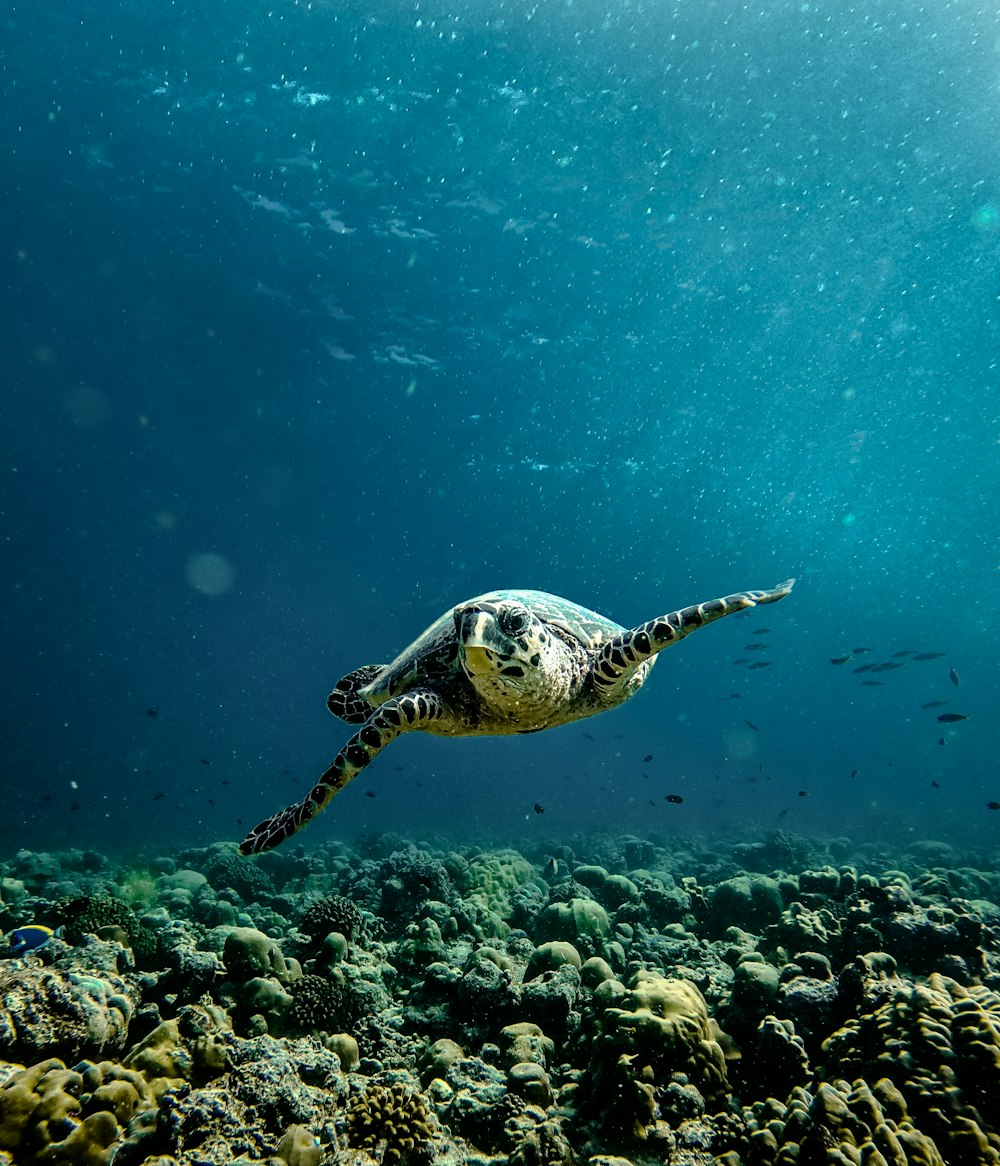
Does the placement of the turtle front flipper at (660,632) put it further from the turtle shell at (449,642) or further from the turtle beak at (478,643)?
the turtle beak at (478,643)

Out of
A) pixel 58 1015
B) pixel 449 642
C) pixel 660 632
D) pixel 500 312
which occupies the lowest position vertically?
pixel 58 1015

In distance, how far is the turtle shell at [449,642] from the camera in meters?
5.27

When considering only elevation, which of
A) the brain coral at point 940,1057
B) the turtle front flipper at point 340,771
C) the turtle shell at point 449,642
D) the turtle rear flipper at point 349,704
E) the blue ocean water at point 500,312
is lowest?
the brain coral at point 940,1057

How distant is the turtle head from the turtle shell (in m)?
0.70

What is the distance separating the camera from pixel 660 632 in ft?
14.5

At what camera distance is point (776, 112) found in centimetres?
1697

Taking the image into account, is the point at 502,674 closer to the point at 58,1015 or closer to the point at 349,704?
the point at 349,704

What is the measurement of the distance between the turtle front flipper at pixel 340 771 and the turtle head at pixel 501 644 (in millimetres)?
693

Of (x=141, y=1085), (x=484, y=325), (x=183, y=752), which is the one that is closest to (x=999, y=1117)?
(x=141, y=1085)

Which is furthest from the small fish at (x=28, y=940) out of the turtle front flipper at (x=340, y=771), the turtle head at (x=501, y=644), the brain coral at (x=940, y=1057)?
the brain coral at (x=940, y=1057)

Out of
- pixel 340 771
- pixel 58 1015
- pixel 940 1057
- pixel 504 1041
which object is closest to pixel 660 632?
pixel 340 771

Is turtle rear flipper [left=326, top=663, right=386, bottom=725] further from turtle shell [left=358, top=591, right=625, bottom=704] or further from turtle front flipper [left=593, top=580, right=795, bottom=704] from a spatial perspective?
turtle front flipper [left=593, top=580, right=795, bottom=704]

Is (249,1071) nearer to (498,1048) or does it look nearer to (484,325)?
(498,1048)

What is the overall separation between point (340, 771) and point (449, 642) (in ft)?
5.00
